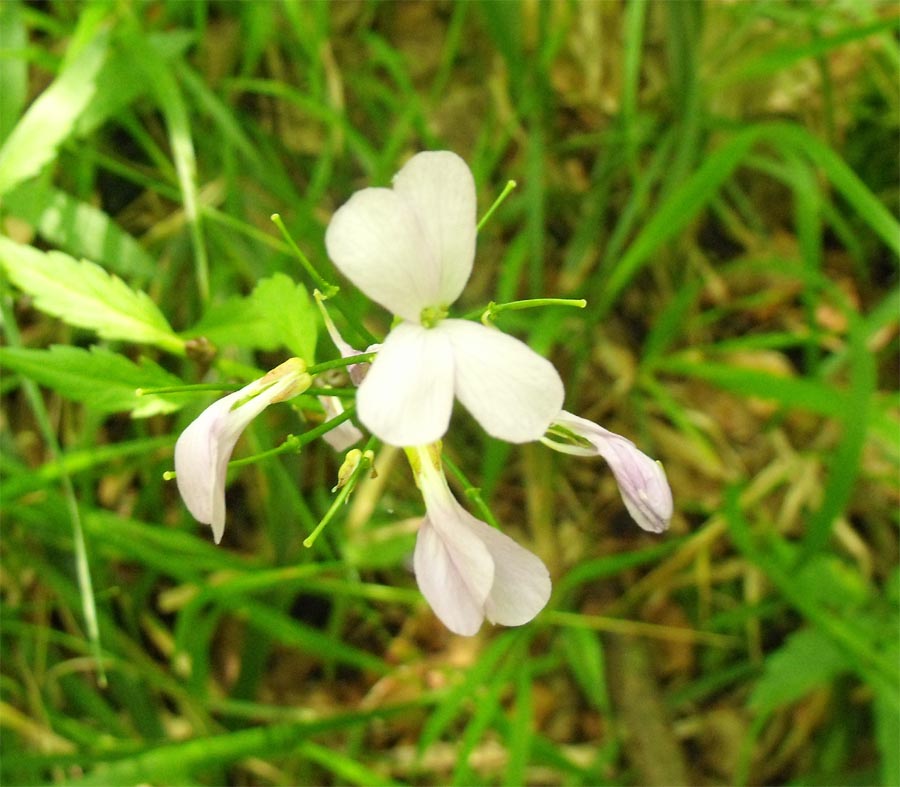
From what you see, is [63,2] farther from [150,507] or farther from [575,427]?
[575,427]

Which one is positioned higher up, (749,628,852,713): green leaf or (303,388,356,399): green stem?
(303,388,356,399): green stem

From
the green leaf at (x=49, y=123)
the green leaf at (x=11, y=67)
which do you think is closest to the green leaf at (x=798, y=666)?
the green leaf at (x=49, y=123)

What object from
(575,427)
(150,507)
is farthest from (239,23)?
(575,427)

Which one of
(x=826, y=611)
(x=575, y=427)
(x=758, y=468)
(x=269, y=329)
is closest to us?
(x=575, y=427)

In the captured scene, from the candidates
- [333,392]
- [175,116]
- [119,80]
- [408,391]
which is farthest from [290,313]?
[119,80]

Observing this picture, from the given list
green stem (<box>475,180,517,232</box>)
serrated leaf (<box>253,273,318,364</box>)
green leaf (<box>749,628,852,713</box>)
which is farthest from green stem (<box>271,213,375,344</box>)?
green leaf (<box>749,628,852,713</box>)

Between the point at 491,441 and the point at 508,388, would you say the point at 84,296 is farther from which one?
the point at 491,441

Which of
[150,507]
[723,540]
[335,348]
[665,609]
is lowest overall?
[665,609]

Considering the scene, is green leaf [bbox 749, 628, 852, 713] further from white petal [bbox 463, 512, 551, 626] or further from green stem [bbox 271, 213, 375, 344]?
green stem [bbox 271, 213, 375, 344]
